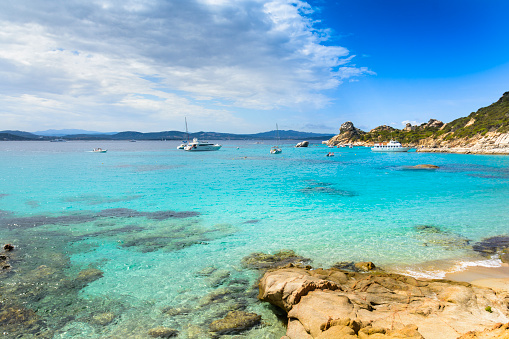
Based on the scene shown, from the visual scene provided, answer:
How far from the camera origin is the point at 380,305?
9.35m

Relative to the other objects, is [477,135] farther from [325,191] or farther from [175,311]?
[175,311]

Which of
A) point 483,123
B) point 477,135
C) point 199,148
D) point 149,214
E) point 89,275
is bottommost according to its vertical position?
point 149,214

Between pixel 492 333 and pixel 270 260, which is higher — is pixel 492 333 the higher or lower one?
the higher one

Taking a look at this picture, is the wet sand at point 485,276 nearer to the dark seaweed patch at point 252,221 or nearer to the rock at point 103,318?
the dark seaweed patch at point 252,221

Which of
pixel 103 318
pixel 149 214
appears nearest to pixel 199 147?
pixel 149 214

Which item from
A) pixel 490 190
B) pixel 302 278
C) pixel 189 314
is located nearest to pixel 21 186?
pixel 189 314

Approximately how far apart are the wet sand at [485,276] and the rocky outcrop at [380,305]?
5.69ft

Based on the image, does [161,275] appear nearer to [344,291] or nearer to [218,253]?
[218,253]

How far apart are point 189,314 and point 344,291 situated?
557 cm

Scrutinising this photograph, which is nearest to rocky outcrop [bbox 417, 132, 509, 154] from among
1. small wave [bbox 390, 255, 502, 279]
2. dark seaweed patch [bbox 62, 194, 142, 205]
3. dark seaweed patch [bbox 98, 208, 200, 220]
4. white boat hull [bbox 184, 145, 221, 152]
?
white boat hull [bbox 184, 145, 221, 152]

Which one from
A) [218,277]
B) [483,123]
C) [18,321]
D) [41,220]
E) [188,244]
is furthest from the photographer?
[483,123]

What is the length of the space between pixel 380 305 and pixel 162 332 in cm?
706

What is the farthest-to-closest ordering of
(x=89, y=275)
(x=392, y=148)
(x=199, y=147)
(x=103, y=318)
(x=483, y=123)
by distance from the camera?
1. (x=199, y=147)
2. (x=392, y=148)
3. (x=483, y=123)
4. (x=89, y=275)
5. (x=103, y=318)

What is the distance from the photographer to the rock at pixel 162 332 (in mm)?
9086
